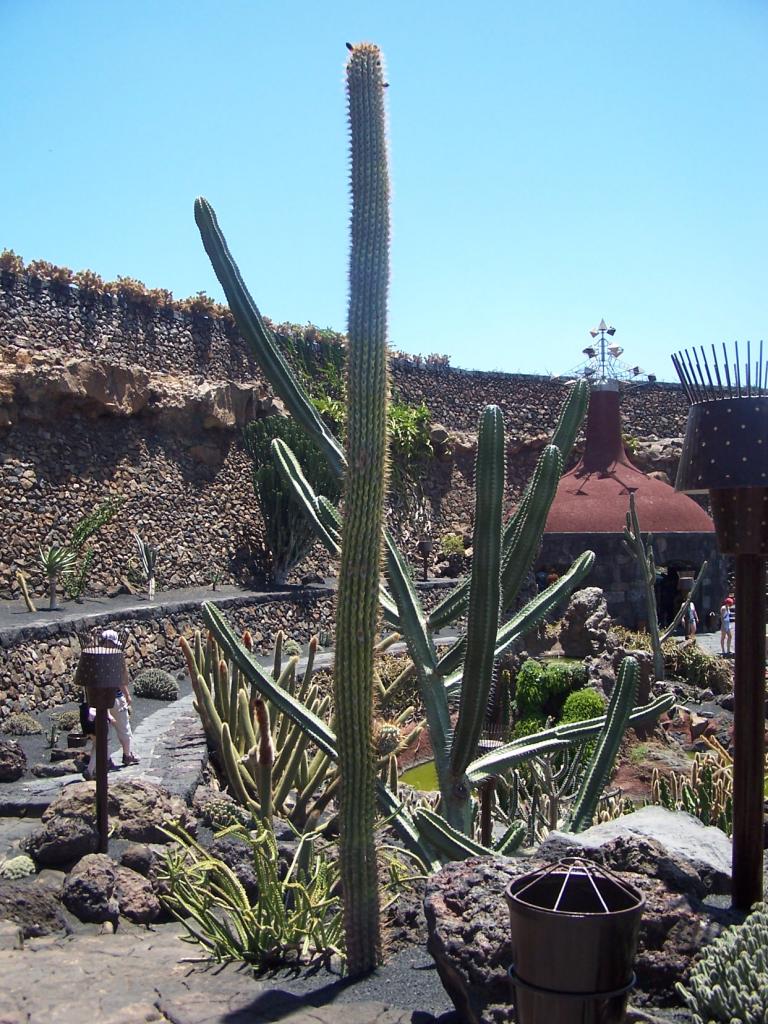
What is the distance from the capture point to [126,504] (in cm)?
1961

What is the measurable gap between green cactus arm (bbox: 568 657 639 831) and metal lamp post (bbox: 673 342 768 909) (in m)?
1.38

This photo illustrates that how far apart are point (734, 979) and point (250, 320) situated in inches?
151

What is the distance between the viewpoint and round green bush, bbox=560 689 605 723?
12.7 meters

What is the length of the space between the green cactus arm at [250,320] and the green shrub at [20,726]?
7.21m

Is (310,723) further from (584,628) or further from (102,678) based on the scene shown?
(584,628)

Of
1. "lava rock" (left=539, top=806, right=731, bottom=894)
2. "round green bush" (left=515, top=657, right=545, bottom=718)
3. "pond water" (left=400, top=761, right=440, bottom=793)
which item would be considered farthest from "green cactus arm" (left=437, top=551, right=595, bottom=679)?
"round green bush" (left=515, top=657, right=545, bottom=718)

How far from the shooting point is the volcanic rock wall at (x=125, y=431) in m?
17.9

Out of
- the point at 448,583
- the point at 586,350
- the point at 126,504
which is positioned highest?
the point at 586,350

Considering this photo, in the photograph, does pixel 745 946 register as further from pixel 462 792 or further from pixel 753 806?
pixel 462 792

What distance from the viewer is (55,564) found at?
15805mm

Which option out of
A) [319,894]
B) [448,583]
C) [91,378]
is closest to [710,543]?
[448,583]

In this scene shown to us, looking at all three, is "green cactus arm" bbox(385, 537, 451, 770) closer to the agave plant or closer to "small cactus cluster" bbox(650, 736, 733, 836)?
"small cactus cluster" bbox(650, 736, 733, 836)

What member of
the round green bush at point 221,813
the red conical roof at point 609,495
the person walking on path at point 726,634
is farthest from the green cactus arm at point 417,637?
the red conical roof at point 609,495

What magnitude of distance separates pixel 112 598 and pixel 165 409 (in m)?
4.26
